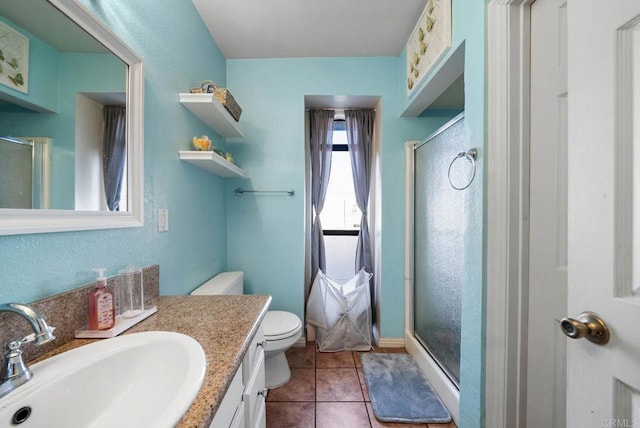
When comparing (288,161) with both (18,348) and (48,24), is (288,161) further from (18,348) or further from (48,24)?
(18,348)

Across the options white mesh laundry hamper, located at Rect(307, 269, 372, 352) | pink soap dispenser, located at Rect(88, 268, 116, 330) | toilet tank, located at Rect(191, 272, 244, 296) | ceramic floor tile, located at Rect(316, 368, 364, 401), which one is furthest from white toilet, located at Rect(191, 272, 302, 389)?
pink soap dispenser, located at Rect(88, 268, 116, 330)

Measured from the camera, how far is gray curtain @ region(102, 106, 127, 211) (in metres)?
0.85

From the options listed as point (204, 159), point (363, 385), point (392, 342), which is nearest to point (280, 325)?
point (363, 385)

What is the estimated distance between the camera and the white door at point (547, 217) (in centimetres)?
77

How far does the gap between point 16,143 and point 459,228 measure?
1.81 meters

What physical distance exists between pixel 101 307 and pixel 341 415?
138cm

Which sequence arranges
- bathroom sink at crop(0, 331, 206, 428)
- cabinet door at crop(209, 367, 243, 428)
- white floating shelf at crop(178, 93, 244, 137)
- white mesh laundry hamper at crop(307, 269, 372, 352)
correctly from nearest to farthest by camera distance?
bathroom sink at crop(0, 331, 206, 428) → cabinet door at crop(209, 367, 243, 428) → white floating shelf at crop(178, 93, 244, 137) → white mesh laundry hamper at crop(307, 269, 372, 352)

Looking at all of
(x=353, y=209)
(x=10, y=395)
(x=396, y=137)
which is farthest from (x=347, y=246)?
(x=10, y=395)

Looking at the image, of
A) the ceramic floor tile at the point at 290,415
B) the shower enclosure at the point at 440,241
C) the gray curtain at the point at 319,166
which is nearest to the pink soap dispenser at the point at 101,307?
the ceramic floor tile at the point at 290,415

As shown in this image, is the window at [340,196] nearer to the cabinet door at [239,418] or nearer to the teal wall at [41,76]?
the cabinet door at [239,418]

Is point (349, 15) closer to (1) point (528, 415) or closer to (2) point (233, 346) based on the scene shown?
(2) point (233, 346)

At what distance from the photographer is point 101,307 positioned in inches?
29.4

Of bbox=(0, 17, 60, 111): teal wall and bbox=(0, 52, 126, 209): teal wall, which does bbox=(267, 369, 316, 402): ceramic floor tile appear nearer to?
bbox=(0, 52, 126, 209): teal wall

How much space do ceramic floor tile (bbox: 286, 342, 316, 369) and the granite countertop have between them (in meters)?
1.11
